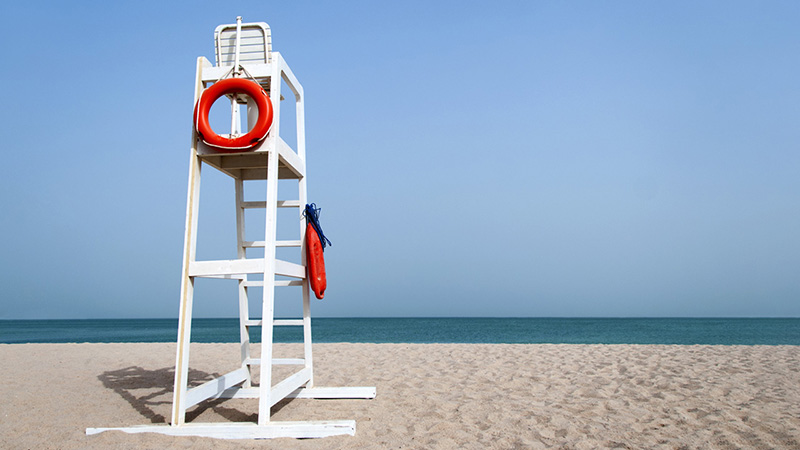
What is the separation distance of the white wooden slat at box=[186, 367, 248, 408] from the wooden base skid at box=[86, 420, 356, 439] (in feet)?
0.69

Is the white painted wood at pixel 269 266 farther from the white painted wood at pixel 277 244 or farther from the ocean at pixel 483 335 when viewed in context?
the ocean at pixel 483 335

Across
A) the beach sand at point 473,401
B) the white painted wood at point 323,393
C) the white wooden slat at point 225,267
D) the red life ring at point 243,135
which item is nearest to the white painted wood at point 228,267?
the white wooden slat at point 225,267

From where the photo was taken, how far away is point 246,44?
3908 millimetres

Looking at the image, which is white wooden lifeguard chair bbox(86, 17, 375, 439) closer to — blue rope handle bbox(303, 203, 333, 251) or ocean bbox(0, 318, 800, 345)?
blue rope handle bbox(303, 203, 333, 251)

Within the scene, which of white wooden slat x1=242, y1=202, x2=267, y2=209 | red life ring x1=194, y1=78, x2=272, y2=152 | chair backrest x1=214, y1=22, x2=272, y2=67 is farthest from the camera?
white wooden slat x1=242, y1=202, x2=267, y2=209

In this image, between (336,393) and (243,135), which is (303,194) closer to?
(243,135)

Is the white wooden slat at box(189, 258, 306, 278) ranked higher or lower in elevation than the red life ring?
lower

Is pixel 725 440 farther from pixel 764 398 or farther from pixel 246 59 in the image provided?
pixel 246 59

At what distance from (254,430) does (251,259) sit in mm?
1093

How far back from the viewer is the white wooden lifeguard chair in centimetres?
337

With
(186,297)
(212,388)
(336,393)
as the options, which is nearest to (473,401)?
(336,393)

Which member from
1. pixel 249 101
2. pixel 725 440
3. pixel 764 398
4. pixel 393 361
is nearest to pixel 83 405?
pixel 249 101

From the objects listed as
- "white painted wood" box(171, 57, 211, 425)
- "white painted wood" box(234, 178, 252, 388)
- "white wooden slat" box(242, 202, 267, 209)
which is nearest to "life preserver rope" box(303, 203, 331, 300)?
"white wooden slat" box(242, 202, 267, 209)

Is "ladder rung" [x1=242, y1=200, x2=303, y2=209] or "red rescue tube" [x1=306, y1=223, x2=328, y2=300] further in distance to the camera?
"ladder rung" [x1=242, y1=200, x2=303, y2=209]
